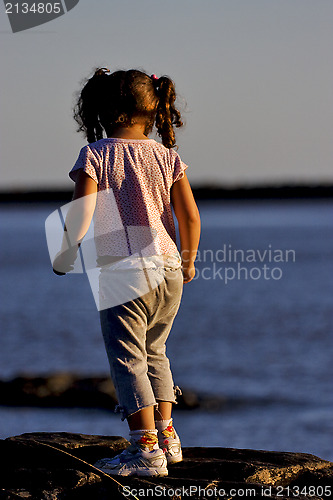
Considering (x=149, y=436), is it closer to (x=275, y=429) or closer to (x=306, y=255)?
(x=275, y=429)

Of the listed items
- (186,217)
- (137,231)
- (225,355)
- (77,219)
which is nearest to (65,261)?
(77,219)

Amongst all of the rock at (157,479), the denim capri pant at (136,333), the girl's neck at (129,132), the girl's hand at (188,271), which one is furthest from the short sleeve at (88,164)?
the rock at (157,479)

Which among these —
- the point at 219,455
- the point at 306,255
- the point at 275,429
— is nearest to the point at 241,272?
the point at 306,255

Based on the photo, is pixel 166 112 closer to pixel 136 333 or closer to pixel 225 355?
pixel 136 333

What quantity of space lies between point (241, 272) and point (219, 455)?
42.5 m

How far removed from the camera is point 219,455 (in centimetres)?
440

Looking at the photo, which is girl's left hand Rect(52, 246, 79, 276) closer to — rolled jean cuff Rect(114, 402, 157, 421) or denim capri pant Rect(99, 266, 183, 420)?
denim capri pant Rect(99, 266, 183, 420)

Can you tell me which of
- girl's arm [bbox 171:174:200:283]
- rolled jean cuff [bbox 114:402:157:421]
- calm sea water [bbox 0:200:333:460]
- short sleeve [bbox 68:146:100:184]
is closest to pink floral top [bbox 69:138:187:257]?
short sleeve [bbox 68:146:100:184]

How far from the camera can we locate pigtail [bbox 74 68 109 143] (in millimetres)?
4051

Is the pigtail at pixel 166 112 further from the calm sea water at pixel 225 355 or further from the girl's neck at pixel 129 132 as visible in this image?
the calm sea water at pixel 225 355

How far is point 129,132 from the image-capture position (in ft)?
13.4

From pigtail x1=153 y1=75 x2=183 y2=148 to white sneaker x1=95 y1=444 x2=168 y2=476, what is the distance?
4.91 feet

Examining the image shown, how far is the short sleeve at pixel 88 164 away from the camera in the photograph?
395 centimetres

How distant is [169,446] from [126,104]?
5.53 feet
